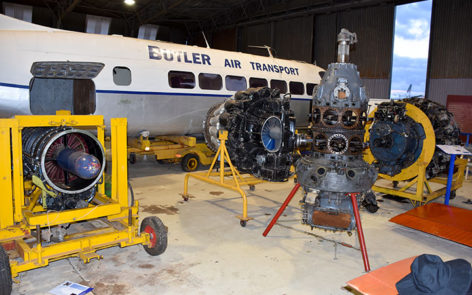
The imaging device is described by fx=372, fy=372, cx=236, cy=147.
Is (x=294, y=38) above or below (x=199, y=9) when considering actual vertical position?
below

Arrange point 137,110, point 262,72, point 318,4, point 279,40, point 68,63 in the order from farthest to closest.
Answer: point 279,40
point 318,4
point 262,72
point 137,110
point 68,63

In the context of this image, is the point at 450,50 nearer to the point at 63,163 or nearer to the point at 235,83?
the point at 235,83

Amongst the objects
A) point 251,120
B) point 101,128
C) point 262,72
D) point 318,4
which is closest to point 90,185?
point 101,128

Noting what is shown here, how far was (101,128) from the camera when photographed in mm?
4766

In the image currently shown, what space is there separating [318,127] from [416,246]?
2.34 meters

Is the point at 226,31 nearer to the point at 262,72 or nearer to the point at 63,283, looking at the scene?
the point at 262,72

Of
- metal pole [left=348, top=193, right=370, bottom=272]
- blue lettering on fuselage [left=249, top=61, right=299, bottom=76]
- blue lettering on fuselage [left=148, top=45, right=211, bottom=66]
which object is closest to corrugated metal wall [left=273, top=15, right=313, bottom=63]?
blue lettering on fuselage [left=249, top=61, right=299, bottom=76]

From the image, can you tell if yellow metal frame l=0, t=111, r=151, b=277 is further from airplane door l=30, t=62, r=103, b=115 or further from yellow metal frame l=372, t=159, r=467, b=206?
yellow metal frame l=372, t=159, r=467, b=206

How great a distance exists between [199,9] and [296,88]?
1371 cm

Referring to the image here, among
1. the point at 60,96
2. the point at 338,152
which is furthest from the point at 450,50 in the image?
the point at 60,96

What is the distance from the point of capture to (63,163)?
13.5 feet

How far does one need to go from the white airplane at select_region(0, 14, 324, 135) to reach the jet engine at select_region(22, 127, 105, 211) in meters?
3.31

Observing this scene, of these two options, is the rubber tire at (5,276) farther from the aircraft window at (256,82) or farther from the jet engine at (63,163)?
the aircraft window at (256,82)

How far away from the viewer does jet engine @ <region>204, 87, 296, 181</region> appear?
599 centimetres
